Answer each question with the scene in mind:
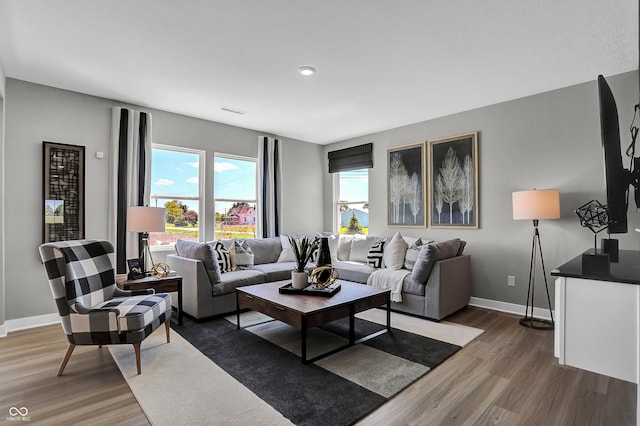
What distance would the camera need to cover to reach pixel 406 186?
5102 millimetres

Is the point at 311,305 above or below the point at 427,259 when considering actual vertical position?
below

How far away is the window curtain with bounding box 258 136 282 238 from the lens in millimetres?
5531

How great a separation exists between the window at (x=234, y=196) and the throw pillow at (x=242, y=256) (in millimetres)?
730

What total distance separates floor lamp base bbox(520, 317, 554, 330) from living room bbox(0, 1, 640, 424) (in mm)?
231

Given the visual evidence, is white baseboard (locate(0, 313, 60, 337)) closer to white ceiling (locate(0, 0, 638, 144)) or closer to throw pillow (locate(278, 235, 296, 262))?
white ceiling (locate(0, 0, 638, 144))

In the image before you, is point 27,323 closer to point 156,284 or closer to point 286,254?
point 156,284

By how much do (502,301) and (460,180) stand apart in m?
1.63

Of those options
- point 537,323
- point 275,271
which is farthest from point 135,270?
point 537,323

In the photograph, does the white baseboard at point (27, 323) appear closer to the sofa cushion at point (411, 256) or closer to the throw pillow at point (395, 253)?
the throw pillow at point (395, 253)

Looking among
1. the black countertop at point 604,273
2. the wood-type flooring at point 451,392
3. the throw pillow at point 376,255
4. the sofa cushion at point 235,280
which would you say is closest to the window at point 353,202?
the throw pillow at point 376,255

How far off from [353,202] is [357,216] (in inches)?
10.9

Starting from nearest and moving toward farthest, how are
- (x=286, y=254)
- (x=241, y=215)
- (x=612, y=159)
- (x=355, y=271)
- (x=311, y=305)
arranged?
1. (x=612, y=159)
2. (x=311, y=305)
3. (x=355, y=271)
4. (x=286, y=254)
5. (x=241, y=215)

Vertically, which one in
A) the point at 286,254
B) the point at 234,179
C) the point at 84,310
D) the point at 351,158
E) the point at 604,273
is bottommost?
the point at 84,310

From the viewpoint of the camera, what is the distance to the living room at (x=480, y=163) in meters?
3.40
